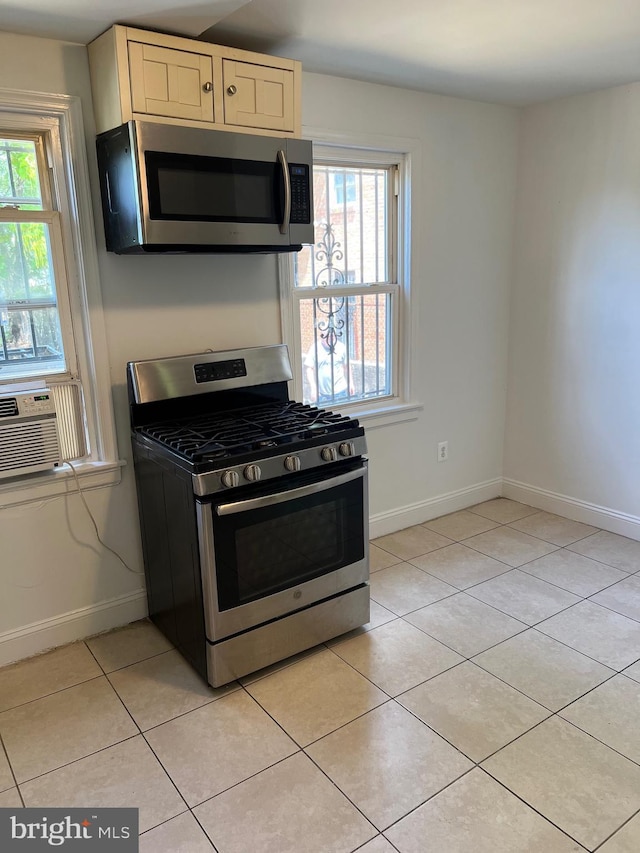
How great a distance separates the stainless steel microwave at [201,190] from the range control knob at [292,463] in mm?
815

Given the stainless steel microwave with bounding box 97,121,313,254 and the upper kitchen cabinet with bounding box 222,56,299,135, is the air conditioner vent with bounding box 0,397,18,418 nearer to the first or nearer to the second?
the stainless steel microwave with bounding box 97,121,313,254

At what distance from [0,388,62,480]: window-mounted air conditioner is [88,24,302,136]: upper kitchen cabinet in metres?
1.00

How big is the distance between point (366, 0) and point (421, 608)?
90.5 inches

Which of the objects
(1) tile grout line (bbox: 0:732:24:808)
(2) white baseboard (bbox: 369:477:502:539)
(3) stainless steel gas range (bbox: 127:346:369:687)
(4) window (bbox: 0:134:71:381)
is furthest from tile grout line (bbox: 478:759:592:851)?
(4) window (bbox: 0:134:71:381)

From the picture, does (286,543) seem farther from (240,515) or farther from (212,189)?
(212,189)

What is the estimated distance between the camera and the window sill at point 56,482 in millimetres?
2332

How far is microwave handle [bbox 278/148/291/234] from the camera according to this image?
2.34 metres

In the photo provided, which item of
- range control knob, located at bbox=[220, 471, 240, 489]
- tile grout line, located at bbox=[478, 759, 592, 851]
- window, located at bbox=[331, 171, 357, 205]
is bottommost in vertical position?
tile grout line, located at bbox=[478, 759, 592, 851]

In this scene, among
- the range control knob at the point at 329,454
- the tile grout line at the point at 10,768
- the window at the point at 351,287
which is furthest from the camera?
the window at the point at 351,287

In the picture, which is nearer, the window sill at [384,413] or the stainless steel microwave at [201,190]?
the stainless steel microwave at [201,190]

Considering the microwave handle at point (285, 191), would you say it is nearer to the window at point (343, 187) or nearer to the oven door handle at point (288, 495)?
the window at point (343, 187)

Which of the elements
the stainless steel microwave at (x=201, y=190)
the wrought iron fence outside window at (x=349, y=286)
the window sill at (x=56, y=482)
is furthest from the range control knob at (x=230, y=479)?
the wrought iron fence outside window at (x=349, y=286)

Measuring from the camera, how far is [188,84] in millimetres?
2143

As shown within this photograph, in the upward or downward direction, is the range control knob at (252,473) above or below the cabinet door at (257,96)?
below
